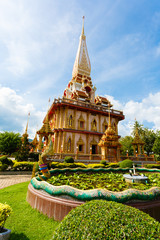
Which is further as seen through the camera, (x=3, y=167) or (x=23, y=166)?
(x=23, y=166)

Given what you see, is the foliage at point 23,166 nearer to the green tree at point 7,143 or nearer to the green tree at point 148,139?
the green tree at point 7,143

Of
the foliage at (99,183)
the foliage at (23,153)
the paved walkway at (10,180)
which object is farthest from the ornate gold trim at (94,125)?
the foliage at (99,183)

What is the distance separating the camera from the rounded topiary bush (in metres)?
1.74

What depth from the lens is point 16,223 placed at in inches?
139

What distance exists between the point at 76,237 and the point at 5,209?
1.94 meters

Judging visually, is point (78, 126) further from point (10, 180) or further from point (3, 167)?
point (10, 180)

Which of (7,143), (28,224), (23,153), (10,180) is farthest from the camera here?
(7,143)

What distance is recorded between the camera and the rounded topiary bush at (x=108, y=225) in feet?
5.71

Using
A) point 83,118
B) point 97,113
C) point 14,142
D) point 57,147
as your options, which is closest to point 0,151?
point 14,142

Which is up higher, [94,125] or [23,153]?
Result: [94,125]

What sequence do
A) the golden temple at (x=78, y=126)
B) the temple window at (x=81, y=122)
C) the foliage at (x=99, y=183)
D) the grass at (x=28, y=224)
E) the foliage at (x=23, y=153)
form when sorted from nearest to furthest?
1. the grass at (x=28, y=224)
2. the foliage at (x=99, y=183)
3. the foliage at (x=23, y=153)
4. the golden temple at (x=78, y=126)
5. the temple window at (x=81, y=122)

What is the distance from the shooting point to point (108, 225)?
1885 mm

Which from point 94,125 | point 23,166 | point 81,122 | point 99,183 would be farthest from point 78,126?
point 99,183

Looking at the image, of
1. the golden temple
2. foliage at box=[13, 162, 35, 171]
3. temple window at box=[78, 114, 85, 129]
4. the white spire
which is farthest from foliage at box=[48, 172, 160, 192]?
the white spire
